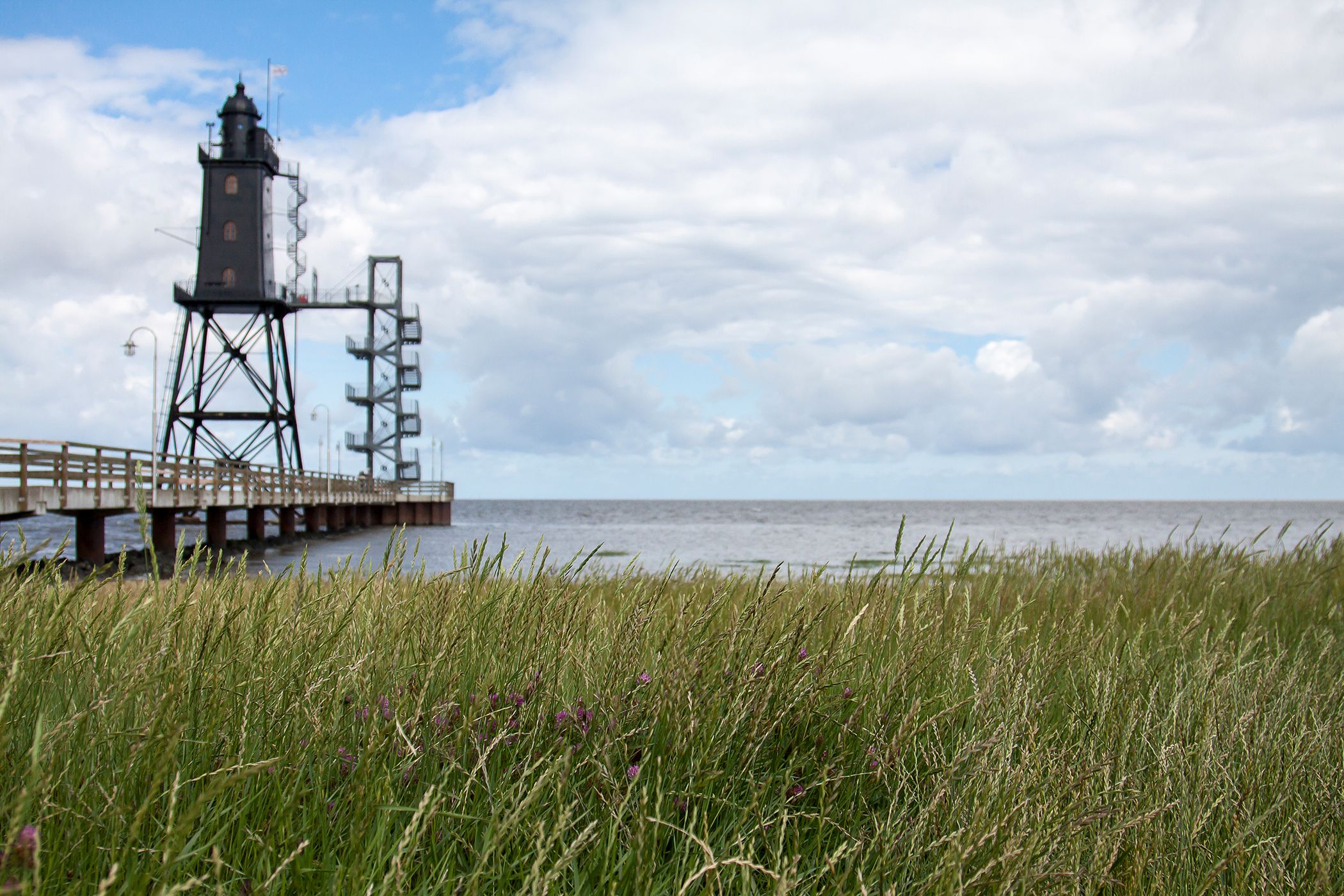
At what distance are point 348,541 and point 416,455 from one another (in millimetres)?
21329

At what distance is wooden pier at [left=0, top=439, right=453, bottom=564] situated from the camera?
21953 mm

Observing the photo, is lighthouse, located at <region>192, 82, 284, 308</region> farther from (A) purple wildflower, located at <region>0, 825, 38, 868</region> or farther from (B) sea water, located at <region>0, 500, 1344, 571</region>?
(A) purple wildflower, located at <region>0, 825, 38, 868</region>

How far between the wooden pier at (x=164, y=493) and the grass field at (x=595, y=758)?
2.17 ft

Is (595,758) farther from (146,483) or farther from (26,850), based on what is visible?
(146,483)

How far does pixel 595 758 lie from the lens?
8.36ft

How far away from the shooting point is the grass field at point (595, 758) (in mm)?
2131

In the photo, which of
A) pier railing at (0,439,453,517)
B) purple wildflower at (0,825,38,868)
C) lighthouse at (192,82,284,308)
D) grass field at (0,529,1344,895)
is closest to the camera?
purple wildflower at (0,825,38,868)

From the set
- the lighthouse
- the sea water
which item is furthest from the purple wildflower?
the lighthouse

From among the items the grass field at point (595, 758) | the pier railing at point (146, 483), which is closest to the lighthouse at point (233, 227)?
the pier railing at point (146, 483)

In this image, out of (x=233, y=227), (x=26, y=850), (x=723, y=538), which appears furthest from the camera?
(x=723, y=538)

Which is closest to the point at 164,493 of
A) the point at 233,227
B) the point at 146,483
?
the point at 146,483

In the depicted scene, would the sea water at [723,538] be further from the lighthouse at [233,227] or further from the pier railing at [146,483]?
the lighthouse at [233,227]

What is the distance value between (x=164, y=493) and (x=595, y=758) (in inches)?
1174

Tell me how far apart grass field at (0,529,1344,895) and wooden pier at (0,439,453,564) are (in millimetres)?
663
